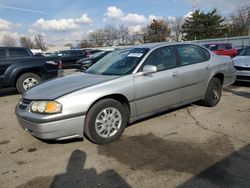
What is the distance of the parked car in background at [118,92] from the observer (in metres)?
4.02

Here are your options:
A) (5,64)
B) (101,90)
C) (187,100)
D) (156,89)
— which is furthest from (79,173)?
(5,64)

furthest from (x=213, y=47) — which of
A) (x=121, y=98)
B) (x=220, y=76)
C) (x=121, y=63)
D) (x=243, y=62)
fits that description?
(x=121, y=98)

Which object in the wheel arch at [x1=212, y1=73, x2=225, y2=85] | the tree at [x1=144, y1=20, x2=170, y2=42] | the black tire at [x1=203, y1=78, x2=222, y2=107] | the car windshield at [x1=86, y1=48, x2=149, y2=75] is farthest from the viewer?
the tree at [x1=144, y1=20, x2=170, y2=42]

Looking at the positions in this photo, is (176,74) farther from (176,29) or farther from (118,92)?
(176,29)

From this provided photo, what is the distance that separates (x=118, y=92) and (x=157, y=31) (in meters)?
65.3

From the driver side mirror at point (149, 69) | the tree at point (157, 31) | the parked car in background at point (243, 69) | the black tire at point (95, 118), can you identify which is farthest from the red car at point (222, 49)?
the tree at point (157, 31)

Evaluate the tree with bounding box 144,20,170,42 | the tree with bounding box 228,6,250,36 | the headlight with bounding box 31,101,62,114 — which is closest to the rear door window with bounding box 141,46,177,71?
the headlight with bounding box 31,101,62,114

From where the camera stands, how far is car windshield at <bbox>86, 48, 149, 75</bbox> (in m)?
4.90

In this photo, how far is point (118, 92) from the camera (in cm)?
445

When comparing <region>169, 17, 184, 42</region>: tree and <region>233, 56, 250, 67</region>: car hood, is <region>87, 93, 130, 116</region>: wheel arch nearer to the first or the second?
<region>233, 56, 250, 67</region>: car hood

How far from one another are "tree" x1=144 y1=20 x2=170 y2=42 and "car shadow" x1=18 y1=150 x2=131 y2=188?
64252mm

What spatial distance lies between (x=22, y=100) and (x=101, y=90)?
139 cm

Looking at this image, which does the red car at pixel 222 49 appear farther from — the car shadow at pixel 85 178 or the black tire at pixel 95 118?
the car shadow at pixel 85 178

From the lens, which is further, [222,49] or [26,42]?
[26,42]
